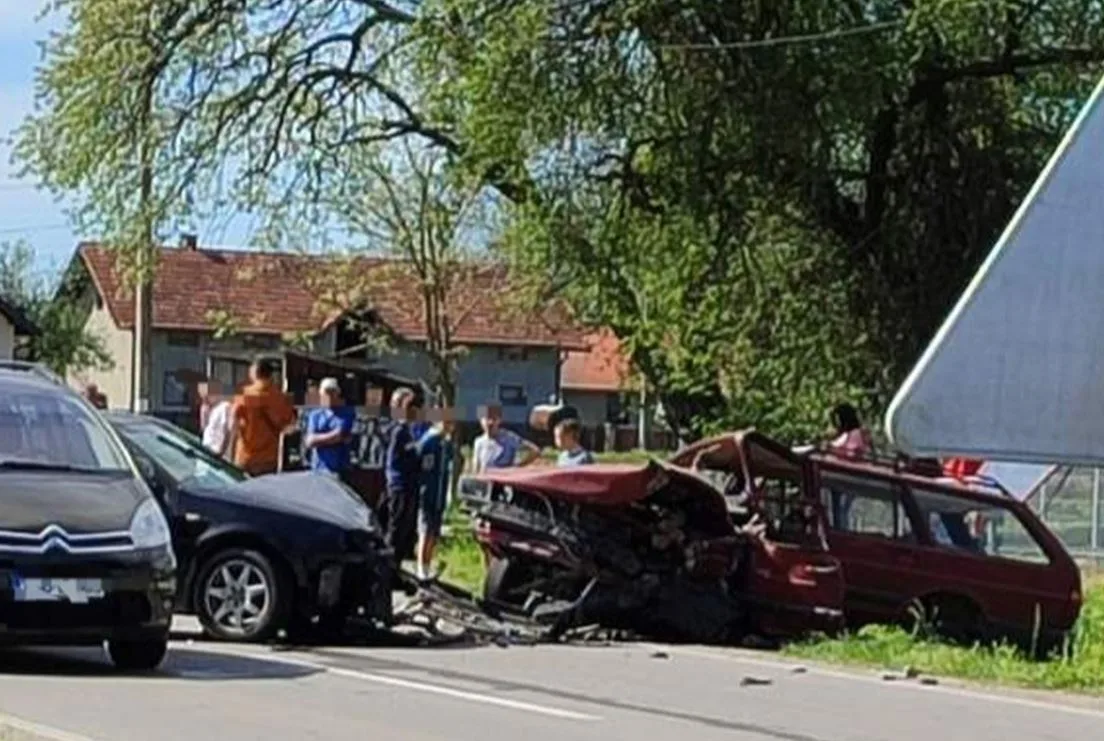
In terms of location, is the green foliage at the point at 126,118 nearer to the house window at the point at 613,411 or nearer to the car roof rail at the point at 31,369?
the car roof rail at the point at 31,369

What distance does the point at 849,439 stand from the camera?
20.4m

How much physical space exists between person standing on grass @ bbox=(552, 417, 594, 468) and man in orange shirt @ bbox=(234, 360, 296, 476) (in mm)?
2668

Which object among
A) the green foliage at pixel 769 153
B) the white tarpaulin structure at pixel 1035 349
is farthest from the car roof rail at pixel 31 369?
the green foliage at pixel 769 153

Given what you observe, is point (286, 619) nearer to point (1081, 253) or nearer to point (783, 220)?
point (1081, 253)

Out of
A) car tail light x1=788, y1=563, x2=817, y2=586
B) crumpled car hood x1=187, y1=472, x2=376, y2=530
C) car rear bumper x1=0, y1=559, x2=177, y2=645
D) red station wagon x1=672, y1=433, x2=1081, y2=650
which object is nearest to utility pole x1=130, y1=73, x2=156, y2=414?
red station wagon x1=672, y1=433, x2=1081, y2=650

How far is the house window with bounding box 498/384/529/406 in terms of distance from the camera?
291 feet

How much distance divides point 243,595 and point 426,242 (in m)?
39.2

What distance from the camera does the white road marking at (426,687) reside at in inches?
496

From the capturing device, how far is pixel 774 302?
100 feet

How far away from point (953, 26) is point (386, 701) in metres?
15.5

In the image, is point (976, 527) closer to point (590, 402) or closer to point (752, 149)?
point (752, 149)

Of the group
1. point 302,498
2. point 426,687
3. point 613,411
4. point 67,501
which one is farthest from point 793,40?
point 613,411

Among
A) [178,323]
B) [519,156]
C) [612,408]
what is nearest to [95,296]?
[178,323]

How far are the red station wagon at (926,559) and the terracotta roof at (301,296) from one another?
3099cm
